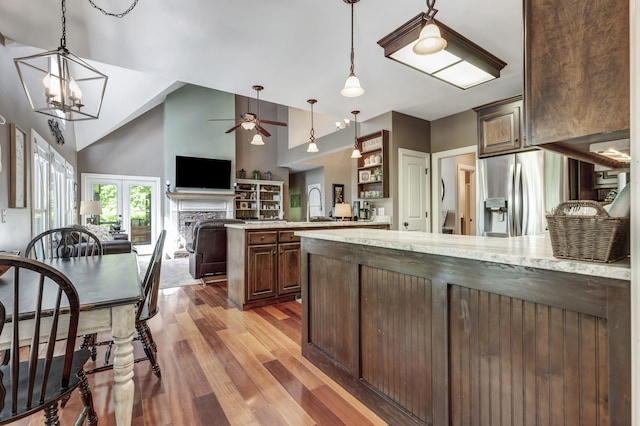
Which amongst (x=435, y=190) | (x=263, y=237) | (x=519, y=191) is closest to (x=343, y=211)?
(x=435, y=190)

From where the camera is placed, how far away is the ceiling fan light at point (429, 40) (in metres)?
1.83

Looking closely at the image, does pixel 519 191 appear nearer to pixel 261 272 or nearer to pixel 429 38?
pixel 429 38

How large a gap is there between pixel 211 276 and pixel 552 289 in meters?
4.71

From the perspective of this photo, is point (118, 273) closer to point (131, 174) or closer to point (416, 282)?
point (416, 282)

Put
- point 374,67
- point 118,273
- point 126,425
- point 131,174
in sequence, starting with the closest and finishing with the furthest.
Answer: point 126,425
point 118,273
point 374,67
point 131,174

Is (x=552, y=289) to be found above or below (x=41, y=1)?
below

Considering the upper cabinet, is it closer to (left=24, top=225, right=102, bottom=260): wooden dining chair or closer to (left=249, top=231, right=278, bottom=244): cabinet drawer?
(left=249, top=231, right=278, bottom=244): cabinet drawer

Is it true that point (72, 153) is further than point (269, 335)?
Yes

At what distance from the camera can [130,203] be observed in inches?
323

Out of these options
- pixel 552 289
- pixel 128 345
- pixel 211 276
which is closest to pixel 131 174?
pixel 211 276

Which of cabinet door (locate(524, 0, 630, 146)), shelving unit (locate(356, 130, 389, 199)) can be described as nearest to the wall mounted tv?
shelving unit (locate(356, 130, 389, 199))

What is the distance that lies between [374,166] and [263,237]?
2.65 meters

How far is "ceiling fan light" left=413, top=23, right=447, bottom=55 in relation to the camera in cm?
183

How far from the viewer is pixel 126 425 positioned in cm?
136
